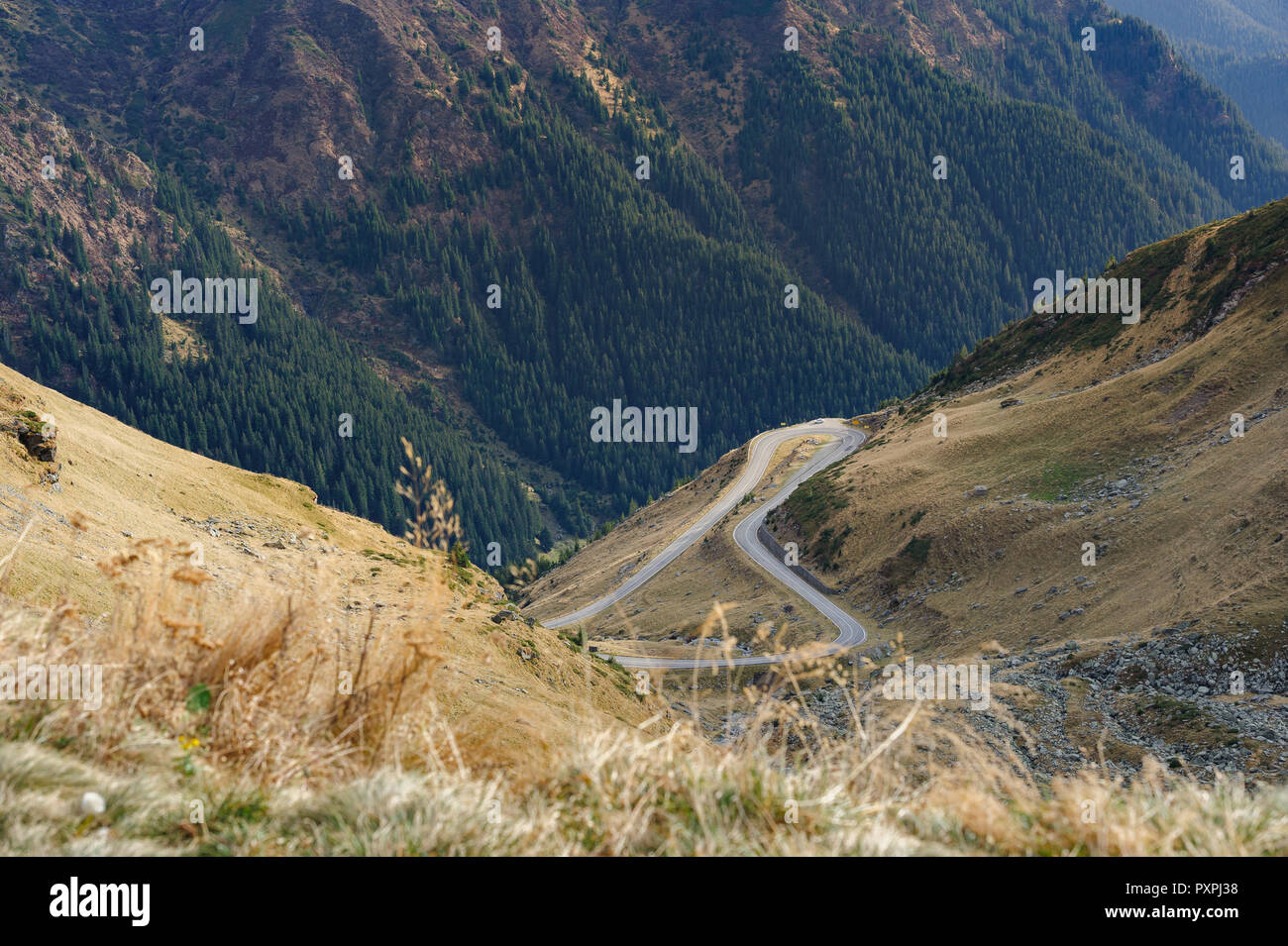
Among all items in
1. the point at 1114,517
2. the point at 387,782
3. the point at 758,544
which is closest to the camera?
the point at 387,782

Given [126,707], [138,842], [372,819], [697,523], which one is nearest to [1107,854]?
[372,819]

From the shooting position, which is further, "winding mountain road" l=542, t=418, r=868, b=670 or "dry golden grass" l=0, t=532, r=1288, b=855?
"winding mountain road" l=542, t=418, r=868, b=670

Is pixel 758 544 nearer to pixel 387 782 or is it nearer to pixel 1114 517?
pixel 1114 517

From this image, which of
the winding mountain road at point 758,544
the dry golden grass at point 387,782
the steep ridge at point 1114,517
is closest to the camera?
the dry golden grass at point 387,782

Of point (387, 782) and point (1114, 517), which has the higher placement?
point (1114, 517)

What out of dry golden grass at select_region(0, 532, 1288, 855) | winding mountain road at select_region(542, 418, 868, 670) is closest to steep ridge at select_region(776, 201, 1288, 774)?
winding mountain road at select_region(542, 418, 868, 670)

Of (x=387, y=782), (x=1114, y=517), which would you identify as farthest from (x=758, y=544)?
(x=387, y=782)

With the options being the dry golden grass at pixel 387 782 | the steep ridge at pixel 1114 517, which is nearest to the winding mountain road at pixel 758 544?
the steep ridge at pixel 1114 517

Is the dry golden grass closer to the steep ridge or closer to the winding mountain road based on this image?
the steep ridge

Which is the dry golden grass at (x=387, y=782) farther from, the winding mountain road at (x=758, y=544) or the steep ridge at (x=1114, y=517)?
the winding mountain road at (x=758, y=544)
